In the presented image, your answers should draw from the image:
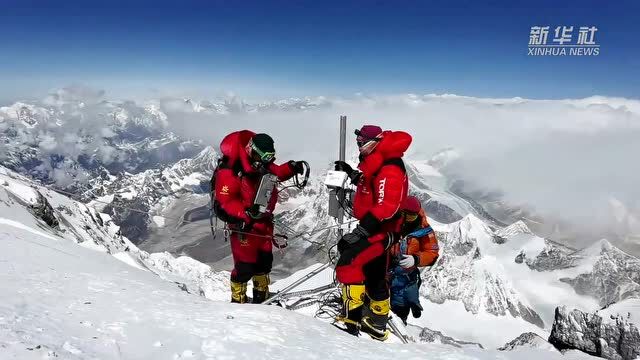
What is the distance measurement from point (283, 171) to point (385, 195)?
3.54 m

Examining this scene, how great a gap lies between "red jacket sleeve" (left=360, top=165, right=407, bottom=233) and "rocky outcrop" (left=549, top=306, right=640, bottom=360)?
8181mm

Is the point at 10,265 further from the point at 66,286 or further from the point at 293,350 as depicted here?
the point at 293,350

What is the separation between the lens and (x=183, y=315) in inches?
280

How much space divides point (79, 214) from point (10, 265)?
4209 centimetres

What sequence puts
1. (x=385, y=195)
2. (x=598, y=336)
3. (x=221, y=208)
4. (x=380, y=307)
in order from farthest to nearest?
(x=598, y=336) < (x=221, y=208) < (x=380, y=307) < (x=385, y=195)

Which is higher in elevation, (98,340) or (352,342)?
(98,340)

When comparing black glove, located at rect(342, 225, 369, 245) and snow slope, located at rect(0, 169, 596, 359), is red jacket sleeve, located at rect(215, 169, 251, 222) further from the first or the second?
black glove, located at rect(342, 225, 369, 245)

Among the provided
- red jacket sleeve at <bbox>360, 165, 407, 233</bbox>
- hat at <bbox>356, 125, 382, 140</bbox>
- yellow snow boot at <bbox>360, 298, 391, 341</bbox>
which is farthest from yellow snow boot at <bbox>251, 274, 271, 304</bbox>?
hat at <bbox>356, 125, 382, 140</bbox>

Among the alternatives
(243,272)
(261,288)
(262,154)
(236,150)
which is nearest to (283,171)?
(262,154)

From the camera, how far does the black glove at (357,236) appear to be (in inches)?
336

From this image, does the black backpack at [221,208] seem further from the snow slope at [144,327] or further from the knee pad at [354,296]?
the knee pad at [354,296]

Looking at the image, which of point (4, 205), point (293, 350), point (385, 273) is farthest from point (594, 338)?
point (4, 205)

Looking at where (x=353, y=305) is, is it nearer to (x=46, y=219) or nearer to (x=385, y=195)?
(x=385, y=195)

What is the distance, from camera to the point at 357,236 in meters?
8.58
